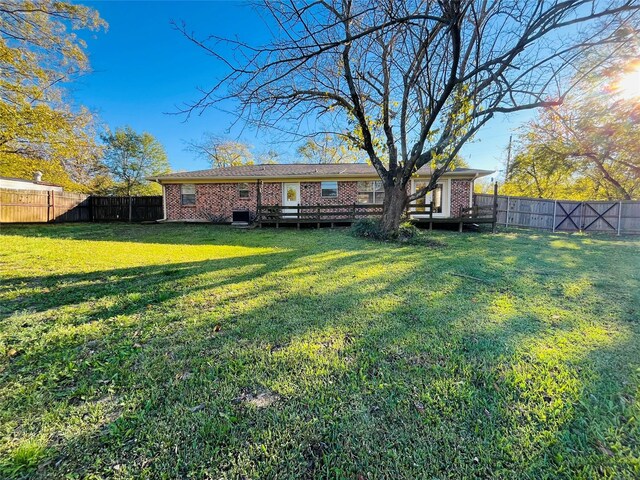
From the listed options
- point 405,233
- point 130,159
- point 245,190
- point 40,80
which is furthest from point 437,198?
point 130,159

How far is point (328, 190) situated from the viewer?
13617 millimetres

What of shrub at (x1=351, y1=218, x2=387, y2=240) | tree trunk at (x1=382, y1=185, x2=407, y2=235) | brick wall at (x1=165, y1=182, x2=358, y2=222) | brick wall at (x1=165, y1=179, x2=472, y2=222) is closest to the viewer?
tree trunk at (x1=382, y1=185, x2=407, y2=235)

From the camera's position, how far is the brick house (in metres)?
12.9

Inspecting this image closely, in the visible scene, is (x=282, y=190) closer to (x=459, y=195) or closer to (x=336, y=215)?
(x=336, y=215)

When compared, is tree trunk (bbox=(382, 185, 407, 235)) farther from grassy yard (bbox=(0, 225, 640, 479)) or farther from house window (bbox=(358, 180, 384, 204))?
house window (bbox=(358, 180, 384, 204))

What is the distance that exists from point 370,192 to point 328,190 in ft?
6.99

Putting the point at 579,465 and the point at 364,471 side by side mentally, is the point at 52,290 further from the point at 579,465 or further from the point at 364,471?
the point at 579,465

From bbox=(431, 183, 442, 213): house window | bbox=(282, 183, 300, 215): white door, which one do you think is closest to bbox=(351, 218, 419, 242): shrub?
bbox=(431, 183, 442, 213): house window

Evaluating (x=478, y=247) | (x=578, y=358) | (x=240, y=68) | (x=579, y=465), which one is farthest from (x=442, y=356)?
(x=478, y=247)

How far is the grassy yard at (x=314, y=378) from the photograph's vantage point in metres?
1.34

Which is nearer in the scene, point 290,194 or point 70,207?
point 290,194

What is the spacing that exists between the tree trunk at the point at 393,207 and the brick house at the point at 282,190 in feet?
15.5

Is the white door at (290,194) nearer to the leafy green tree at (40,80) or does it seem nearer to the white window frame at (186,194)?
the white window frame at (186,194)

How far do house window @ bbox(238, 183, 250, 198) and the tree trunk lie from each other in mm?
8348
